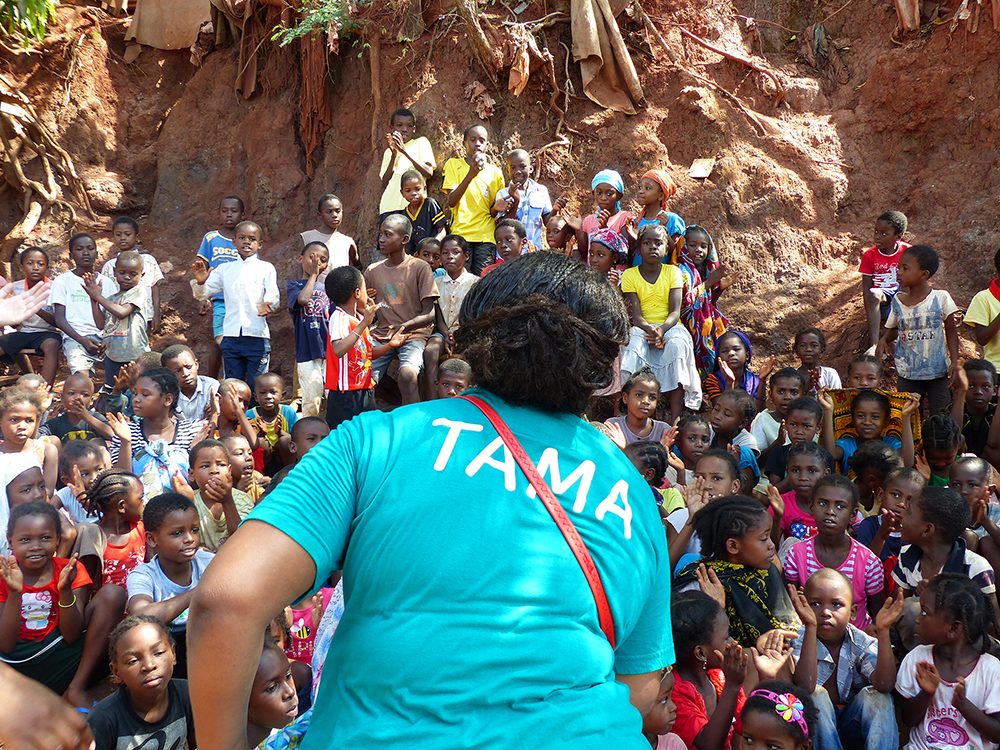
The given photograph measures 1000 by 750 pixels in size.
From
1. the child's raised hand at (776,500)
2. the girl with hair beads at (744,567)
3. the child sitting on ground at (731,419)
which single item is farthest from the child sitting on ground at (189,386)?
the child's raised hand at (776,500)

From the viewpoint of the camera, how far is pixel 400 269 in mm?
7176

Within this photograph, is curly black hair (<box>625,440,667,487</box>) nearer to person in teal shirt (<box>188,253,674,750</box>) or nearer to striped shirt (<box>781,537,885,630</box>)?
striped shirt (<box>781,537,885,630</box>)

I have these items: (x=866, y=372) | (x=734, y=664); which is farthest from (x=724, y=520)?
(x=866, y=372)

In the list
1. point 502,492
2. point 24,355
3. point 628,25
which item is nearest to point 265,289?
point 24,355

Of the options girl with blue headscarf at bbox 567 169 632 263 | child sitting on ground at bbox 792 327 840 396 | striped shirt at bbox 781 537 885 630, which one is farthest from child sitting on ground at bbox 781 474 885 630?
Answer: girl with blue headscarf at bbox 567 169 632 263

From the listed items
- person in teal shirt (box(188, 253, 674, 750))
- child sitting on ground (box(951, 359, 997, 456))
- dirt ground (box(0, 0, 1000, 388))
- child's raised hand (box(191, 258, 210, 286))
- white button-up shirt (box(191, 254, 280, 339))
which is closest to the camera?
person in teal shirt (box(188, 253, 674, 750))

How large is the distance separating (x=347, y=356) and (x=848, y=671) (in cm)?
388

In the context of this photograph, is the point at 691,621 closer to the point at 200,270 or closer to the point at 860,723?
the point at 860,723

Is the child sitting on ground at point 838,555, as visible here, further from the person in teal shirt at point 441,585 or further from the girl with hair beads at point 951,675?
the person in teal shirt at point 441,585

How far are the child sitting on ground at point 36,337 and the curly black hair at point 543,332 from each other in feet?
23.2

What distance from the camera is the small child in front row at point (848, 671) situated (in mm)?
3252

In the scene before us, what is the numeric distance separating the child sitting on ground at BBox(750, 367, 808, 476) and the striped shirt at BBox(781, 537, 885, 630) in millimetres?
1813

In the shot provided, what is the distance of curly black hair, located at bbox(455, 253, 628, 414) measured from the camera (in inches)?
61.8

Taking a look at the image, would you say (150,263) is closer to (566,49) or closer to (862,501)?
(566,49)
